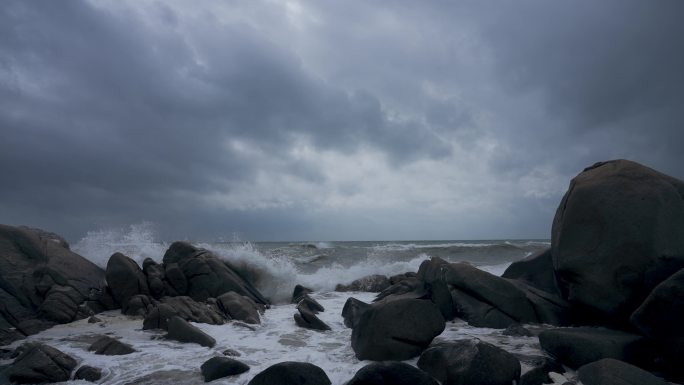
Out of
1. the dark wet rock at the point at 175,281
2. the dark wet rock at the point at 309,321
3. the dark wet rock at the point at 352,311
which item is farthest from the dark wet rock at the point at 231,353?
the dark wet rock at the point at 175,281

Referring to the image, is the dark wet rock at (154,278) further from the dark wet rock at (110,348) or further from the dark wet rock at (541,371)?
the dark wet rock at (541,371)

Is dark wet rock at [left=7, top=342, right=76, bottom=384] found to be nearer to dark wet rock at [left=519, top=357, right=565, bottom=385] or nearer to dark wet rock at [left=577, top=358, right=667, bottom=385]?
dark wet rock at [left=519, top=357, right=565, bottom=385]

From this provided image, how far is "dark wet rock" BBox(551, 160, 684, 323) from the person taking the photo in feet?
21.8

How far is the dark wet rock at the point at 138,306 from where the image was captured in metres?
10.7

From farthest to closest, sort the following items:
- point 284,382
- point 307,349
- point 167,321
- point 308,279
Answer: point 308,279, point 167,321, point 307,349, point 284,382

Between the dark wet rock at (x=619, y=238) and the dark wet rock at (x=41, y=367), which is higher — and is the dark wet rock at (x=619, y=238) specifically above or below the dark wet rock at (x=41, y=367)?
above

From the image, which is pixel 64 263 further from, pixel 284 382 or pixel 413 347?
pixel 413 347

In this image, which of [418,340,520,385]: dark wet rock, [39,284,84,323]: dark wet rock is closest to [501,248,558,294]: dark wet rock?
[418,340,520,385]: dark wet rock

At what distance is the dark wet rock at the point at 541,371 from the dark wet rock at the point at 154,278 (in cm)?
1021

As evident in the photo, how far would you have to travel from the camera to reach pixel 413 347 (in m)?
6.84

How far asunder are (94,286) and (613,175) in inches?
509

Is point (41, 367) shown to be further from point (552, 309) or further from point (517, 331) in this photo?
point (552, 309)

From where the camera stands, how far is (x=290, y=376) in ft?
17.8

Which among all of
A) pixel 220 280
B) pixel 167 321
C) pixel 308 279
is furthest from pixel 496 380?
pixel 308 279
